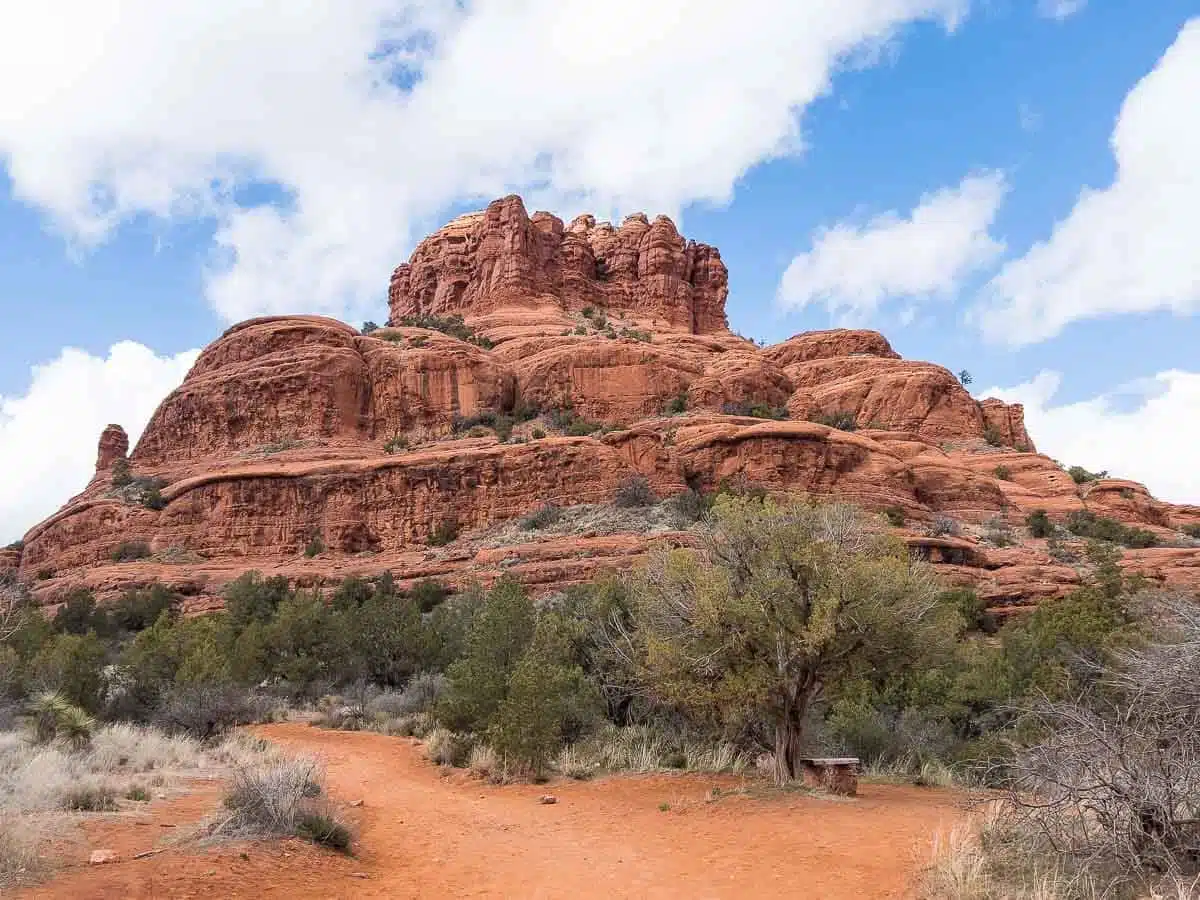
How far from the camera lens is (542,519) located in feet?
136

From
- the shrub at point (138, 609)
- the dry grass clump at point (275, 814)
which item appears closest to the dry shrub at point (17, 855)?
the dry grass clump at point (275, 814)

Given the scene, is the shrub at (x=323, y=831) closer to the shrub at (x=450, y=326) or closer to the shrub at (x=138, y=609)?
the shrub at (x=138, y=609)

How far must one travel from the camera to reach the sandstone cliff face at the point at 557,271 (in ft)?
250

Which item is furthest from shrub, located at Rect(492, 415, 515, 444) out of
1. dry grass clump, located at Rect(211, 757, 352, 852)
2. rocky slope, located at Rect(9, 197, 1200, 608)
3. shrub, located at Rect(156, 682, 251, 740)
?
dry grass clump, located at Rect(211, 757, 352, 852)

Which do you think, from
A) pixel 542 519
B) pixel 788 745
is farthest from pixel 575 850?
pixel 542 519

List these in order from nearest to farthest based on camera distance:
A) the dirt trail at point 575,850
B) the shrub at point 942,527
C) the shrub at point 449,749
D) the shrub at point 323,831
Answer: the dirt trail at point 575,850, the shrub at point 323,831, the shrub at point 449,749, the shrub at point 942,527

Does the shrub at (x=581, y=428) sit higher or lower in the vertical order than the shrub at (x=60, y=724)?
higher

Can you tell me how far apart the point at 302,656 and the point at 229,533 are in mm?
24425

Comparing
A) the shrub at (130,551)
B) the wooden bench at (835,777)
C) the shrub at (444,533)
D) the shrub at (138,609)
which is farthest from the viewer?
the shrub at (130,551)

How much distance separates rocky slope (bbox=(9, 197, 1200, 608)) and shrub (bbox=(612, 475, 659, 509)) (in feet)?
1.70

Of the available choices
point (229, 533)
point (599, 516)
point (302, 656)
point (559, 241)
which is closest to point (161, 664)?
point (302, 656)

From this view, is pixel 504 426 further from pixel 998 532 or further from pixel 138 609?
pixel 998 532

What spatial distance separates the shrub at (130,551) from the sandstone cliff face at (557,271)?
37.2 metres

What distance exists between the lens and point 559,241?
268 ft
